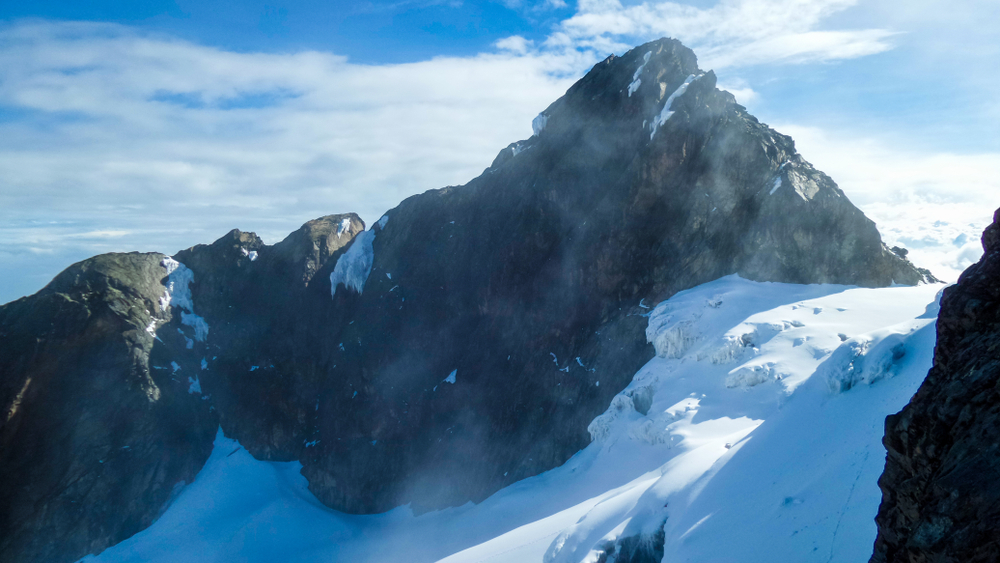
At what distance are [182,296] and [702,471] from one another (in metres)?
59.3

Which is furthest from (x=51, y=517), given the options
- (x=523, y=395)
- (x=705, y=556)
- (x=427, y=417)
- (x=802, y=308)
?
(x=802, y=308)

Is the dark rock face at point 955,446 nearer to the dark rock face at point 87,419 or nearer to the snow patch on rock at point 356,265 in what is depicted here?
the snow patch on rock at point 356,265

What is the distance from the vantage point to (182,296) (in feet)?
191

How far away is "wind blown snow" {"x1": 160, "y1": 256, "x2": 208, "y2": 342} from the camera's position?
5688cm

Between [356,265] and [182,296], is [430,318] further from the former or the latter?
[182,296]

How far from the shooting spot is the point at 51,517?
43438mm

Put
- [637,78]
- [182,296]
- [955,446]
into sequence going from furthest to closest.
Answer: [182,296], [637,78], [955,446]

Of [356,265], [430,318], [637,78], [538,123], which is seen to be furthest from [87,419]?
[637,78]

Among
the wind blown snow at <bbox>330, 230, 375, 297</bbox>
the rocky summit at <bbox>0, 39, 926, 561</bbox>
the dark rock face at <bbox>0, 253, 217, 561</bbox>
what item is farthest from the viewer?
the wind blown snow at <bbox>330, 230, 375, 297</bbox>

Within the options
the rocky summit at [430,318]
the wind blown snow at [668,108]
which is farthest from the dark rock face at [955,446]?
the wind blown snow at [668,108]

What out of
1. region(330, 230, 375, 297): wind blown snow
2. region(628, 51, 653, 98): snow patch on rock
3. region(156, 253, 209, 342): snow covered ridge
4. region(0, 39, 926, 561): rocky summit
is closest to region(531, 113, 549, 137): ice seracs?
region(0, 39, 926, 561): rocky summit

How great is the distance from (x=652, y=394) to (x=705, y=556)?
16.5 m

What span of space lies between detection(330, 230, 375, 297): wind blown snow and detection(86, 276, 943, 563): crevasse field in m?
19.4

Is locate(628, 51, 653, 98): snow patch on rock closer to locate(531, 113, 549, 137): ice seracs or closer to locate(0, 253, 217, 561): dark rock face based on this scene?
locate(531, 113, 549, 137): ice seracs
